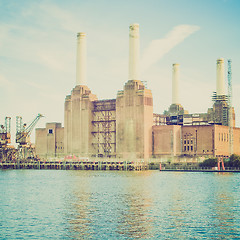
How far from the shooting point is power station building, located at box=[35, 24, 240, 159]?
150250 mm

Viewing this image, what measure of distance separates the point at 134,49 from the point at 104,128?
29.4 meters

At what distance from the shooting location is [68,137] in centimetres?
16675

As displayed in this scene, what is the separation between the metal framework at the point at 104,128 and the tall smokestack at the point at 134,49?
1559 centimetres

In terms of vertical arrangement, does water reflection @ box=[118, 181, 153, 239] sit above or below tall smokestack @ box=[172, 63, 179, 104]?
below

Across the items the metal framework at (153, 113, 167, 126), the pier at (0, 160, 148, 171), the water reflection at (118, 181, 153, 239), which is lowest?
the water reflection at (118, 181, 153, 239)

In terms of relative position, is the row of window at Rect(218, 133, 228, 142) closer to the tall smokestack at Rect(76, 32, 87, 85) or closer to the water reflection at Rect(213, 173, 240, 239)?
the tall smokestack at Rect(76, 32, 87, 85)

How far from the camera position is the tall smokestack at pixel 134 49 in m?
147

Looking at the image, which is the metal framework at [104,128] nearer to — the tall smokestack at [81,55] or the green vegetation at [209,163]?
the tall smokestack at [81,55]

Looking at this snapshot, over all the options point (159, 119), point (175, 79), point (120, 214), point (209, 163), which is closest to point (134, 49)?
point (175, 79)

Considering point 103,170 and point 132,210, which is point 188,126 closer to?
point 103,170

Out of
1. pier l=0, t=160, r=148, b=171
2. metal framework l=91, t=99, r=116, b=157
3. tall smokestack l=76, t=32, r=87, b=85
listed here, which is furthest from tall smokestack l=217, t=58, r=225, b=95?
tall smokestack l=76, t=32, r=87, b=85

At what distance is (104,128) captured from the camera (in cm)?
16338

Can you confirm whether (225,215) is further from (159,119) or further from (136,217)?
(159,119)

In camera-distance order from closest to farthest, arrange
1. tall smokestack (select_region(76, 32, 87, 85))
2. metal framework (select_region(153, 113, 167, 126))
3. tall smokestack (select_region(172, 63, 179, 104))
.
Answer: tall smokestack (select_region(76, 32, 87, 85)) → metal framework (select_region(153, 113, 167, 126)) → tall smokestack (select_region(172, 63, 179, 104))
